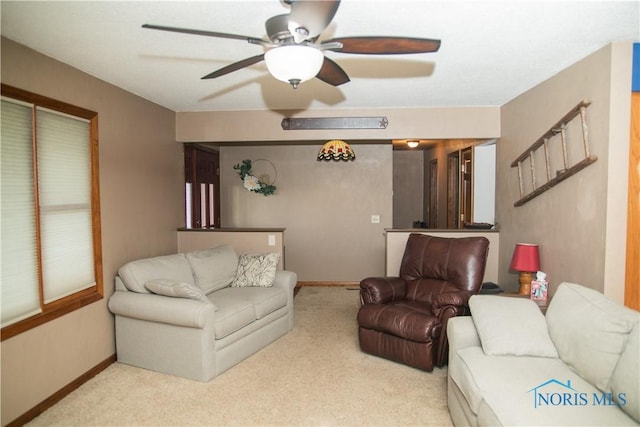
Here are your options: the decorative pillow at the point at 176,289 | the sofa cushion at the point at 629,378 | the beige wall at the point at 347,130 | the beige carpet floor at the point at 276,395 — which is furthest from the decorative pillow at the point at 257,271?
the sofa cushion at the point at 629,378

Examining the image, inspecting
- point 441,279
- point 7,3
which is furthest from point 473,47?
point 7,3

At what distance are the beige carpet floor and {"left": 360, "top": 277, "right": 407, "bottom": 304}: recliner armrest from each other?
1.62 feet

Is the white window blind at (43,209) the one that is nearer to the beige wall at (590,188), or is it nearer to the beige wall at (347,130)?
the beige wall at (347,130)

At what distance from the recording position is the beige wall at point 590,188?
2.52 meters

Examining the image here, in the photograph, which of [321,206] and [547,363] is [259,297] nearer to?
[547,363]

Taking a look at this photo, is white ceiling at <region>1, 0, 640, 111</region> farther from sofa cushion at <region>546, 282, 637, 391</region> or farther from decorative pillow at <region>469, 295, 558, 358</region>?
decorative pillow at <region>469, 295, 558, 358</region>

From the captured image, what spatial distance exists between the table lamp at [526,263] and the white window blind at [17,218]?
12.2ft

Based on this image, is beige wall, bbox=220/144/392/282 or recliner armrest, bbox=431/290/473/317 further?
beige wall, bbox=220/144/392/282

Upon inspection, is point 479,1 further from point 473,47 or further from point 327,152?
point 327,152

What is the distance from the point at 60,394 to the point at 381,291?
8.59 ft

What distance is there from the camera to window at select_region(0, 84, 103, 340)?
7.96ft

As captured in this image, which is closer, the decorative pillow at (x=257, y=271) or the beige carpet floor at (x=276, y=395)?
the beige carpet floor at (x=276, y=395)

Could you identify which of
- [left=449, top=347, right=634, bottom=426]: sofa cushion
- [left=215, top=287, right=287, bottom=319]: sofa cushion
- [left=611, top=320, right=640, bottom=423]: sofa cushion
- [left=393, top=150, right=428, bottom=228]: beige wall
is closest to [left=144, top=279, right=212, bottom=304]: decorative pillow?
[left=215, top=287, right=287, bottom=319]: sofa cushion

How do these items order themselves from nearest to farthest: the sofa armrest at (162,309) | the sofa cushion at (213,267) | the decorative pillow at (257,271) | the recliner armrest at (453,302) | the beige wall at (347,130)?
the sofa armrest at (162,309)
the recliner armrest at (453,302)
the sofa cushion at (213,267)
the decorative pillow at (257,271)
the beige wall at (347,130)
